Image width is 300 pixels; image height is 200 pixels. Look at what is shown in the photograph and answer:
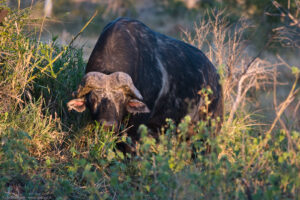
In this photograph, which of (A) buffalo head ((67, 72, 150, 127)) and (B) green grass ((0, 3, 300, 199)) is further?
(A) buffalo head ((67, 72, 150, 127))

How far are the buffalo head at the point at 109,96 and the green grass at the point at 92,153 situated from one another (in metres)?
0.23

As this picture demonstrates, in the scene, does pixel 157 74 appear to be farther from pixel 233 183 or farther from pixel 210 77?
pixel 233 183

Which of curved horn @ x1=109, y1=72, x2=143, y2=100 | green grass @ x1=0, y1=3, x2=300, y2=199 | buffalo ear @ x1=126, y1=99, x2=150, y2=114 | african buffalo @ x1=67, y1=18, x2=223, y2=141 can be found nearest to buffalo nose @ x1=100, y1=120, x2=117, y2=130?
african buffalo @ x1=67, y1=18, x2=223, y2=141

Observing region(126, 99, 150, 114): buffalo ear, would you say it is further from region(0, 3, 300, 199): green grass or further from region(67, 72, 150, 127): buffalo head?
region(0, 3, 300, 199): green grass

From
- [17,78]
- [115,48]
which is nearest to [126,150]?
[115,48]

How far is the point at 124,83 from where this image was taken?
17.0 ft

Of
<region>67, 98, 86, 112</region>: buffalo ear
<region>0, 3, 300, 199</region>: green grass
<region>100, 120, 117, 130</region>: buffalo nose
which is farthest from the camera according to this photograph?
<region>67, 98, 86, 112</region>: buffalo ear

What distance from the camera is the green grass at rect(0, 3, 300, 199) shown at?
3.56 m

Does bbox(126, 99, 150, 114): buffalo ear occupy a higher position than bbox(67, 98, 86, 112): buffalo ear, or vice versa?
bbox(126, 99, 150, 114): buffalo ear

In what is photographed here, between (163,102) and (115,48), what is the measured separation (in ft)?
3.48

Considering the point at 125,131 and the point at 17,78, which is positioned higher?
the point at 17,78

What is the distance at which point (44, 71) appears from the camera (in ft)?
20.7

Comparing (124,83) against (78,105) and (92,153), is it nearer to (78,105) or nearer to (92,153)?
(78,105)

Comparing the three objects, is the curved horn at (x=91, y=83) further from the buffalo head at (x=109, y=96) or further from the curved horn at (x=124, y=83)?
the curved horn at (x=124, y=83)
